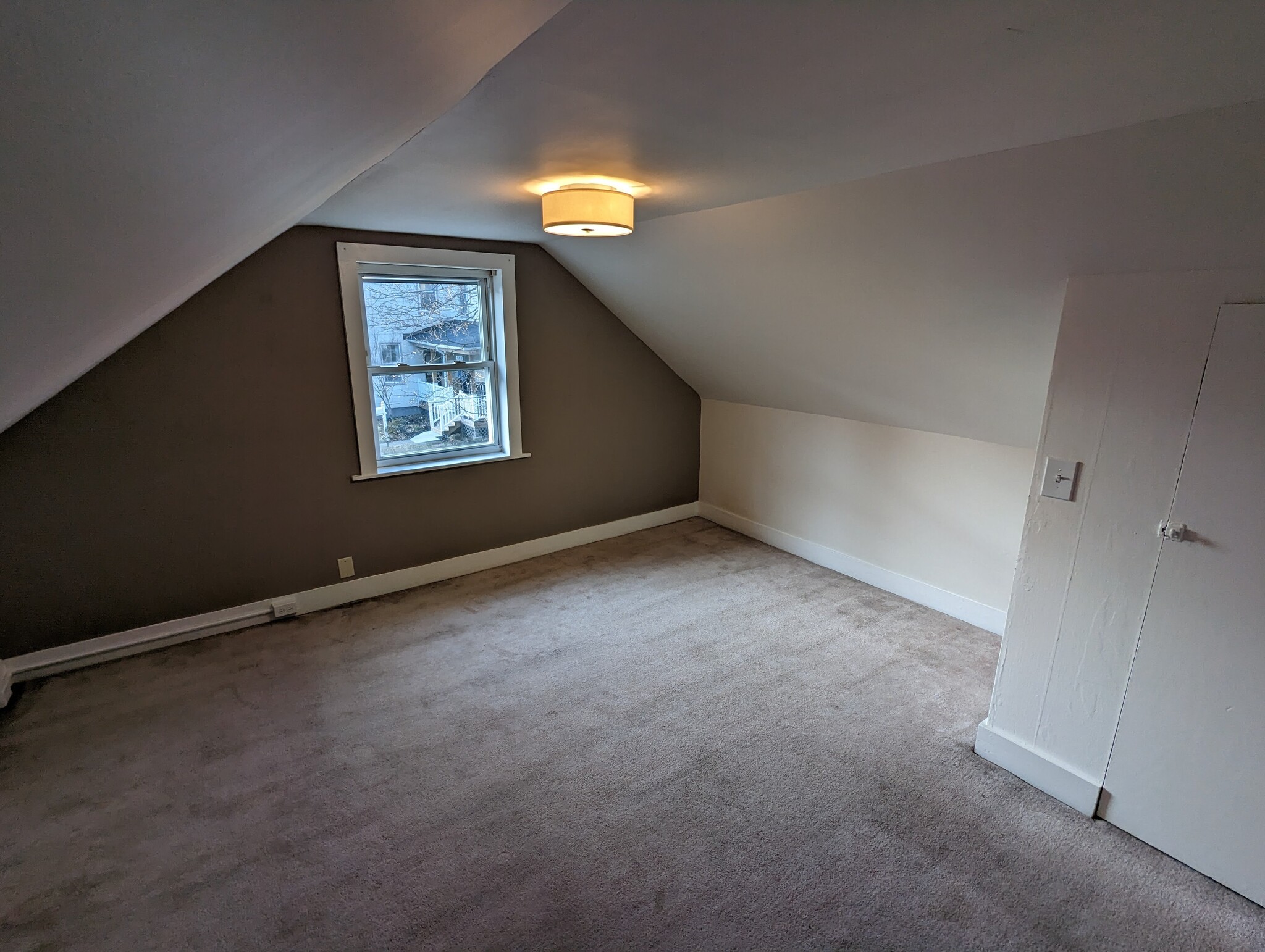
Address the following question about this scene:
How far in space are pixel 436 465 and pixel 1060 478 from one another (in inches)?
120

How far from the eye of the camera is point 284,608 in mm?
3221

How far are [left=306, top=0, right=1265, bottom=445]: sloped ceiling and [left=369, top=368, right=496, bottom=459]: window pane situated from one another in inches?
34.1

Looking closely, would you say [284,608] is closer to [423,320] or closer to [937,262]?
[423,320]

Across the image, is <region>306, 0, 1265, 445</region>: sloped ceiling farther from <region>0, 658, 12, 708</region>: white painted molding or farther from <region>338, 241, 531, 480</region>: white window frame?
<region>0, 658, 12, 708</region>: white painted molding

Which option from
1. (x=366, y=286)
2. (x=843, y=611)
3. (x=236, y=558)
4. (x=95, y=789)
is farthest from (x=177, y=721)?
(x=843, y=611)

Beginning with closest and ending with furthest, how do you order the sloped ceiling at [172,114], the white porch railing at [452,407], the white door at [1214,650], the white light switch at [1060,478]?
the sloped ceiling at [172,114] < the white door at [1214,650] < the white light switch at [1060,478] < the white porch railing at [452,407]

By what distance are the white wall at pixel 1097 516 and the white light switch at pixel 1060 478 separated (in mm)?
20

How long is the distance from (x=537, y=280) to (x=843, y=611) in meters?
2.68

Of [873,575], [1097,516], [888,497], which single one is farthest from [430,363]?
[1097,516]

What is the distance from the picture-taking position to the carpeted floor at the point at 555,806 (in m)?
1.66

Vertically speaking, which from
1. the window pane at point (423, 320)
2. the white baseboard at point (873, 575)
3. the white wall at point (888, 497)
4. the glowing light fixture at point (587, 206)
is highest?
the glowing light fixture at point (587, 206)

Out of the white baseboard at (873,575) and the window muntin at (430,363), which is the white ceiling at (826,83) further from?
the white baseboard at (873,575)

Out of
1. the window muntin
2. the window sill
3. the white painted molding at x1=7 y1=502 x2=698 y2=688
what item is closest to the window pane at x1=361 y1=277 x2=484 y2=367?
the window muntin

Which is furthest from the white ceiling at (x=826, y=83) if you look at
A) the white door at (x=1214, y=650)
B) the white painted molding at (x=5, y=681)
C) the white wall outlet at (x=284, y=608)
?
the white painted molding at (x=5, y=681)
